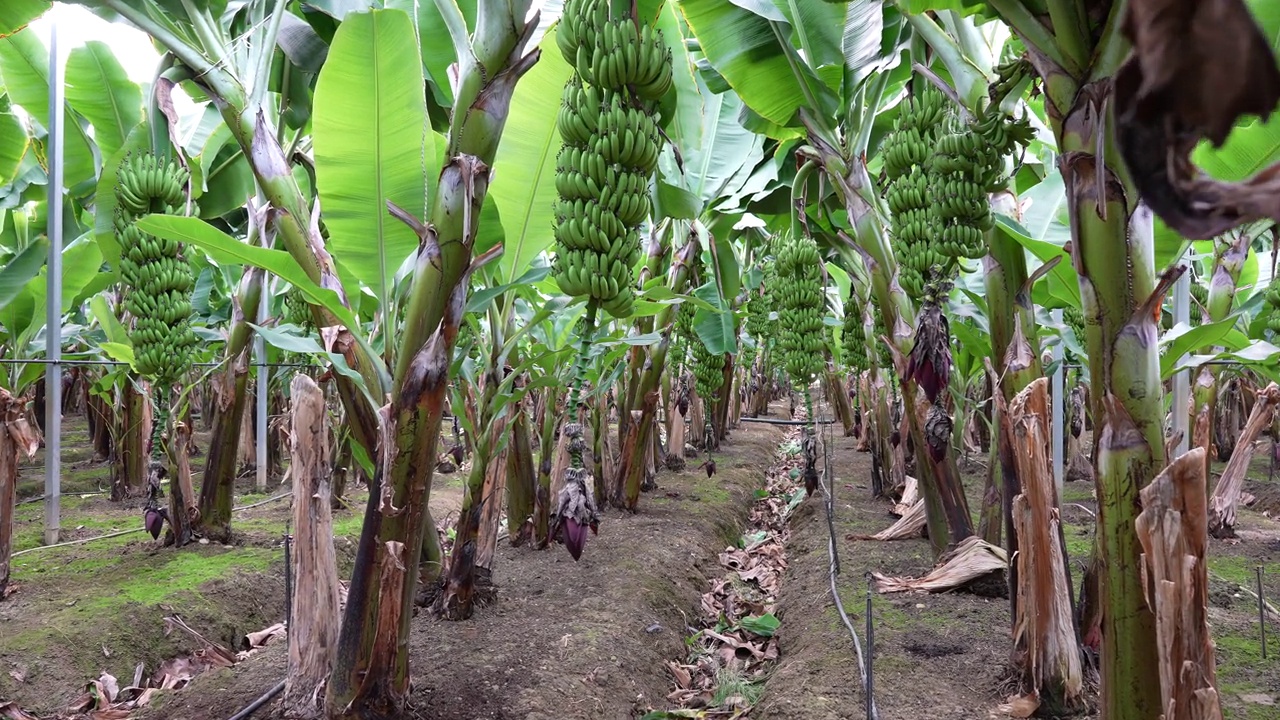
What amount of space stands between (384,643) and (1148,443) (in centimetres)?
195

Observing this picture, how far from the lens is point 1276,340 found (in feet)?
14.2

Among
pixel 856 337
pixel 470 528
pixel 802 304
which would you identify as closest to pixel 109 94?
pixel 470 528

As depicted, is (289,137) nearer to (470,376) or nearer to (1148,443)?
(470,376)

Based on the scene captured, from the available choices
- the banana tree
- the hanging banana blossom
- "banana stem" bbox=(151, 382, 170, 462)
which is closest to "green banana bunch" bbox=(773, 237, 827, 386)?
the banana tree

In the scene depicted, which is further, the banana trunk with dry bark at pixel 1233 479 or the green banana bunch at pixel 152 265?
the banana trunk with dry bark at pixel 1233 479

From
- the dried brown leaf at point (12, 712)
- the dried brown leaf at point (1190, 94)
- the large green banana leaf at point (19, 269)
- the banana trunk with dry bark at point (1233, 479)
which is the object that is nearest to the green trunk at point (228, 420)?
the large green banana leaf at point (19, 269)

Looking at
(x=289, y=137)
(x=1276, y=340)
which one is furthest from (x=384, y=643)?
(x=1276, y=340)

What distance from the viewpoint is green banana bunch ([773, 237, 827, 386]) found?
443 cm

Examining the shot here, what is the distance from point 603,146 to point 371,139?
Answer: 2.53 ft

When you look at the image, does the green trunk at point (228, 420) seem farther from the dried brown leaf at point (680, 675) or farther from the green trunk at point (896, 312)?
the green trunk at point (896, 312)

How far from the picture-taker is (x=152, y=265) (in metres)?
3.32

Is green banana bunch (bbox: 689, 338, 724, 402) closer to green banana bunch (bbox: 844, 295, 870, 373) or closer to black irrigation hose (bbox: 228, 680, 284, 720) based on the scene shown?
green banana bunch (bbox: 844, 295, 870, 373)

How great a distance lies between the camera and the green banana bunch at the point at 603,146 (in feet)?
6.68

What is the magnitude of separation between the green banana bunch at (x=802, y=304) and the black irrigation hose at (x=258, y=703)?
319 cm
